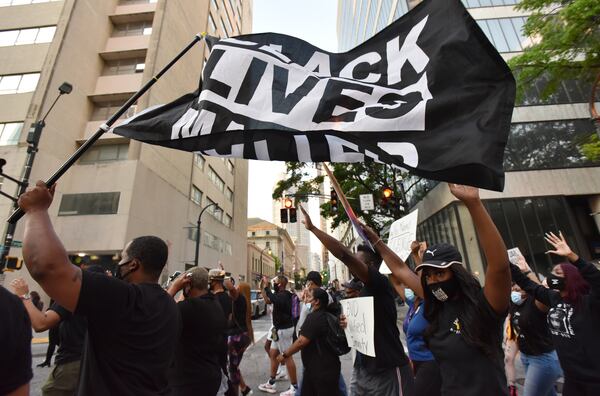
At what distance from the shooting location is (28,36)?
23.9m

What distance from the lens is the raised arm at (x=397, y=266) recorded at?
3.06 m

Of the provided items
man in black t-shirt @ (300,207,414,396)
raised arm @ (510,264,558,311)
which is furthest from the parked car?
raised arm @ (510,264,558,311)

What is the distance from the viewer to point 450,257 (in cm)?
230

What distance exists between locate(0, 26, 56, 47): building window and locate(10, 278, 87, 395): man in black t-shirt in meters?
28.7

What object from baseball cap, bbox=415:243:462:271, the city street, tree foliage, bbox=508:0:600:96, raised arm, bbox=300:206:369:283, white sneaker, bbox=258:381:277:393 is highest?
tree foliage, bbox=508:0:600:96

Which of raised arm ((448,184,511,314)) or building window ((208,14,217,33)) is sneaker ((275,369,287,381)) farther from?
building window ((208,14,217,33))

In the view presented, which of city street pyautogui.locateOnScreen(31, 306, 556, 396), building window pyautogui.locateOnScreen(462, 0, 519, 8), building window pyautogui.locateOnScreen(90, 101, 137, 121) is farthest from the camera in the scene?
building window pyautogui.locateOnScreen(90, 101, 137, 121)

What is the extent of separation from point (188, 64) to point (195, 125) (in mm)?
34658

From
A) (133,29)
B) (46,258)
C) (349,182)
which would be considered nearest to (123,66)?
(133,29)

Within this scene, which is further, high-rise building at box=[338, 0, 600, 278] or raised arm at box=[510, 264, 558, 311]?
high-rise building at box=[338, 0, 600, 278]

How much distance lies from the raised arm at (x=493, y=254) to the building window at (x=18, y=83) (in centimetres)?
2906

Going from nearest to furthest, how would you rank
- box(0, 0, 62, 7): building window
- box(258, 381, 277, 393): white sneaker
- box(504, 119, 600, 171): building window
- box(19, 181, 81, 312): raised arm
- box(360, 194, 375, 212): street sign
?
box(19, 181, 81, 312): raised arm
box(258, 381, 277, 393): white sneaker
box(360, 194, 375, 212): street sign
box(504, 119, 600, 171): building window
box(0, 0, 62, 7): building window

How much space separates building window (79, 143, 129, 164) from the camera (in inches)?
992

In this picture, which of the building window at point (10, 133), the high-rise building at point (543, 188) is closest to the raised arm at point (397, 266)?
the high-rise building at point (543, 188)
